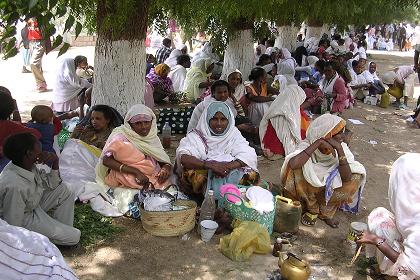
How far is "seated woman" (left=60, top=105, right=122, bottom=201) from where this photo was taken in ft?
15.3

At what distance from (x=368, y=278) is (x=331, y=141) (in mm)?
1384

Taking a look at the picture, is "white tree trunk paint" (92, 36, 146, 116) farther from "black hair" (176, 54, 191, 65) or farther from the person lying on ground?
"black hair" (176, 54, 191, 65)

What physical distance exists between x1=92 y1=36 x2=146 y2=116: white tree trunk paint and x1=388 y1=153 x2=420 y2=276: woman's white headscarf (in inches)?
139

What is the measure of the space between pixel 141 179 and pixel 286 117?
8.46ft

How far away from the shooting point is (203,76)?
9.91 metres

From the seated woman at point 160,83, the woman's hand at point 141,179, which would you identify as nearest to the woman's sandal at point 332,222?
the woman's hand at point 141,179

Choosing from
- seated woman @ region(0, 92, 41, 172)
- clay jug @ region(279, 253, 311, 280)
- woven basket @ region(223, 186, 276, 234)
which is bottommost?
clay jug @ region(279, 253, 311, 280)

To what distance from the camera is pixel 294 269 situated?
3.34 meters

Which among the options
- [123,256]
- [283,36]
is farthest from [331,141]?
[283,36]

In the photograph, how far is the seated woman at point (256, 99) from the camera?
7.25 meters

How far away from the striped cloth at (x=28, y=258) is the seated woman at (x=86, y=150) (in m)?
1.94

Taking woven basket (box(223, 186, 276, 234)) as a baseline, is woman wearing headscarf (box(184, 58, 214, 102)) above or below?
above

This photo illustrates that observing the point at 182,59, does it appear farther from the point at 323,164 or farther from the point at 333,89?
the point at 323,164

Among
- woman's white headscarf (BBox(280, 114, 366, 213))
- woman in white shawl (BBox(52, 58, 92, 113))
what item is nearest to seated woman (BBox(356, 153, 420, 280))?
woman's white headscarf (BBox(280, 114, 366, 213))
